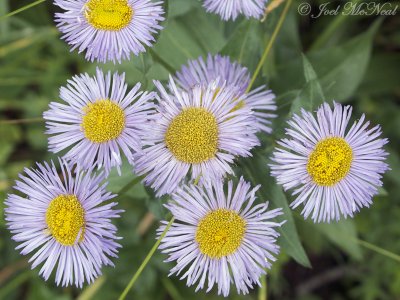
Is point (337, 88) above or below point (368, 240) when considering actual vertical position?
above

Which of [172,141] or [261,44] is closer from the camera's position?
[172,141]

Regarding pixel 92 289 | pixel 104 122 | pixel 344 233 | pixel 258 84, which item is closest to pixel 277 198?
pixel 258 84

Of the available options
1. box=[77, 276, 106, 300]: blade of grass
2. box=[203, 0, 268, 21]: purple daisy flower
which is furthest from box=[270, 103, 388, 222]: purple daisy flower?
box=[77, 276, 106, 300]: blade of grass

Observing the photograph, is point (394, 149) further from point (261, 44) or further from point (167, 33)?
point (167, 33)

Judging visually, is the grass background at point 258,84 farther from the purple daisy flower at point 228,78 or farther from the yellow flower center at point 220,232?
the yellow flower center at point 220,232

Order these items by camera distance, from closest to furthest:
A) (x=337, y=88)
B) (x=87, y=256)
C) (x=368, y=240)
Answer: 1. (x=87, y=256)
2. (x=337, y=88)
3. (x=368, y=240)

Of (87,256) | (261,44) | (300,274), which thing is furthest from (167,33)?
(300,274)

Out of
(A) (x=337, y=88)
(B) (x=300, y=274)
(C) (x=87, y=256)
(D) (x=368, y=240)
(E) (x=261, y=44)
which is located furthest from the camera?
(B) (x=300, y=274)

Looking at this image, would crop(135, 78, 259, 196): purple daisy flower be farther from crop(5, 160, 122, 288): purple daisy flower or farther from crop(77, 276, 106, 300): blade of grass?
crop(77, 276, 106, 300): blade of grass

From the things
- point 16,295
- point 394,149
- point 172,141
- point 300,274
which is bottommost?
point 16,295
